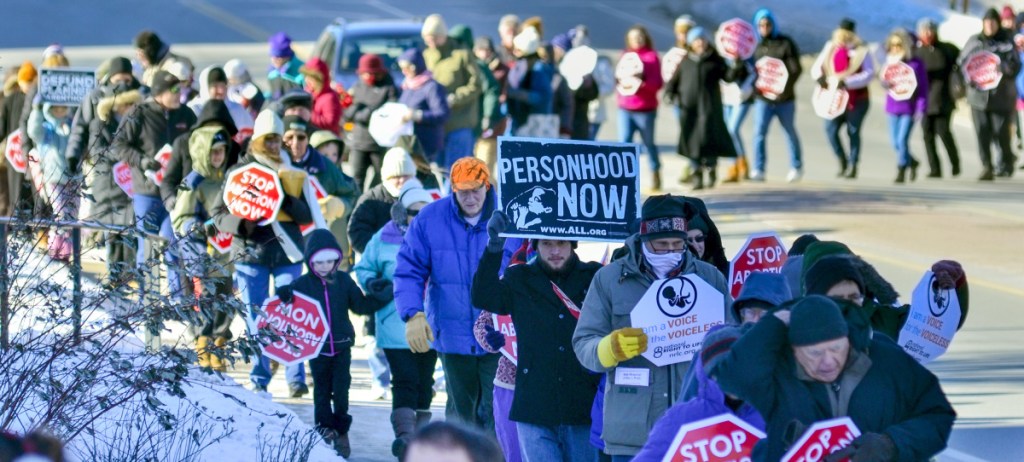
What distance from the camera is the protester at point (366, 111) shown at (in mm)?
16812

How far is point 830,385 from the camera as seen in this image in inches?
232

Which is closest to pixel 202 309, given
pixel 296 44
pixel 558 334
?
pixel 558 334

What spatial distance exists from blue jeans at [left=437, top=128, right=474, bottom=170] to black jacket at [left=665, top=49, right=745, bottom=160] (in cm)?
209

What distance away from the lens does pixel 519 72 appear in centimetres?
2119

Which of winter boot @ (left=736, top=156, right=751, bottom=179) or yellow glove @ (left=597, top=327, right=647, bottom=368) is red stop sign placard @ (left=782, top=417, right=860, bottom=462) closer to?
yellow glove @ (left=597, top=327, right=647, bottom=368)

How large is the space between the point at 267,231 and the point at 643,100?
8.71 meters

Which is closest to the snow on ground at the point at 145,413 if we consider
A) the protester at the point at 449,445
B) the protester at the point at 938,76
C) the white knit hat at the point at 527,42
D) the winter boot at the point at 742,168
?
the protester at the point at 449,445

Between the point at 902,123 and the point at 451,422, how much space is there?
58.2ft

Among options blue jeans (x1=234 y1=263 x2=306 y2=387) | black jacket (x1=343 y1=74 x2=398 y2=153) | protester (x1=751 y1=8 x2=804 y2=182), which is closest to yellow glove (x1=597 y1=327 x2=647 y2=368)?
blue jeans (x1=234 y1=263 x2=306 y2=387)

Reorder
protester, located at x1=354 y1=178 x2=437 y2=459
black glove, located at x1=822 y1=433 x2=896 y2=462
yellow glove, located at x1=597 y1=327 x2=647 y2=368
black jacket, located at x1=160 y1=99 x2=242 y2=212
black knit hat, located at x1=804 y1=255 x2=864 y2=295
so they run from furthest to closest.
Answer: black jacket, located at x1=160 y1=99 x2=242 y2=212
protester, located at x1=354 y1=178 x2=437 y2=459
yellow glove, located at x1=597 y1=327 x2=647 y2=368
black knit hat, located at x1=804 y1=255 x2=864 y2=295
black glove, located at x1=822 y1=433 x2=896 y2=462

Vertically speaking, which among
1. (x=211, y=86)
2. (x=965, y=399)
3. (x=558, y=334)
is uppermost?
(x=211, y=86)

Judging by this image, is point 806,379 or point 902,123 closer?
point 806,379

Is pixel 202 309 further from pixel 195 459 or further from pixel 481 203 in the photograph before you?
pixel 481 203

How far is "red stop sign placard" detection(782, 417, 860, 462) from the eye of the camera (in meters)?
5.81
